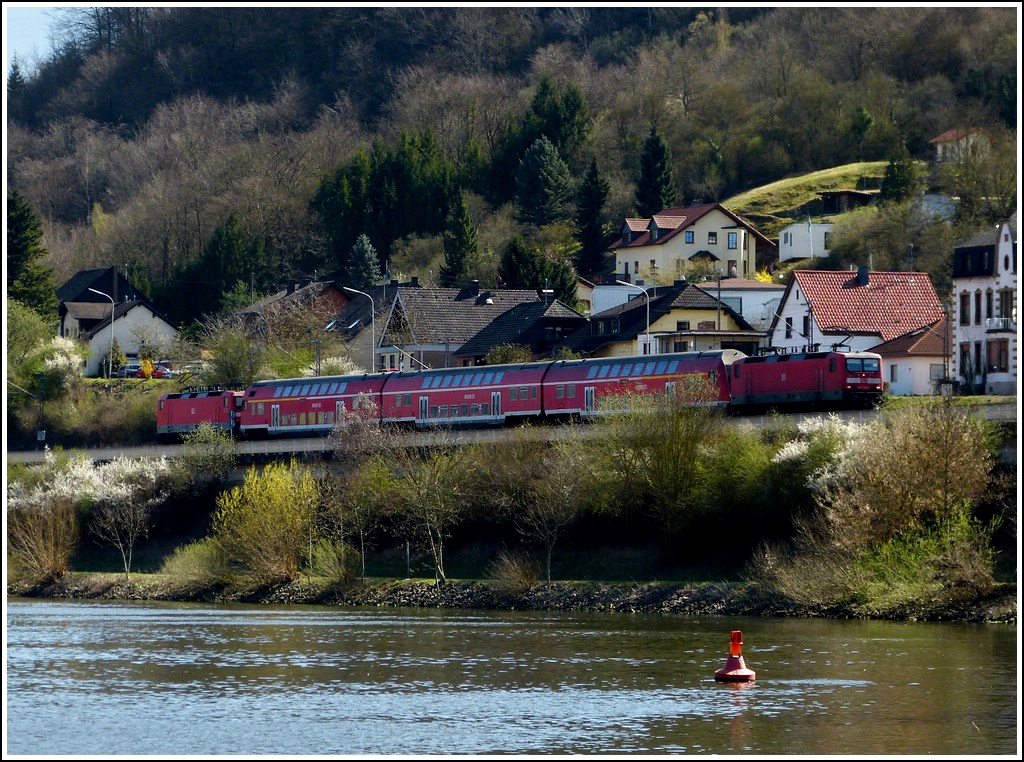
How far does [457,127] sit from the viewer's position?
13050 cm

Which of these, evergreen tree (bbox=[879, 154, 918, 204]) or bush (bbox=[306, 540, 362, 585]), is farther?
evergreen tree (bbox=[879, 154, 918, 204])

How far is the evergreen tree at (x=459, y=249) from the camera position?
106m

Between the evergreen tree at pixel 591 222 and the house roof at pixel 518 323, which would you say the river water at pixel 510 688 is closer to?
the house roof at pixel 518 323

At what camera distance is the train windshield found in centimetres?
5488

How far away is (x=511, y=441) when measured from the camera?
5634 cm

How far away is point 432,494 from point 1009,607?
19745mm

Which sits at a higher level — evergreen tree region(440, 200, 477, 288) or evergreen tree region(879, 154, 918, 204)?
evergreen tree region(879, 154, 918, 204)

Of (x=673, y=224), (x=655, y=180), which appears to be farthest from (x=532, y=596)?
(x=655, y=180)

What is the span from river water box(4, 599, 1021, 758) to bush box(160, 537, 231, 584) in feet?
31.0

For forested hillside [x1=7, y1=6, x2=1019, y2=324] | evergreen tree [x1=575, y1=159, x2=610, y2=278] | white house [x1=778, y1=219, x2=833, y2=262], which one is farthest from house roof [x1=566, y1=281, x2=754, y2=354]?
evergreen tree [x1=575, y1=159, x2=610, y2=278]

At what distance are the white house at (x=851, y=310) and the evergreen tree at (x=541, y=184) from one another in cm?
4063

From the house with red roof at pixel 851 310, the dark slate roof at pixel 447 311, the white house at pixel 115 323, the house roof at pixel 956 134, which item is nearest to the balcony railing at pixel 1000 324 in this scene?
the house with red roof at pixel 851 310

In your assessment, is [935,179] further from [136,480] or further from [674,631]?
[674,631]

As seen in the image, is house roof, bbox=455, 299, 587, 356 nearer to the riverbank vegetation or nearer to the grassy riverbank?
the riverbank vegetation
